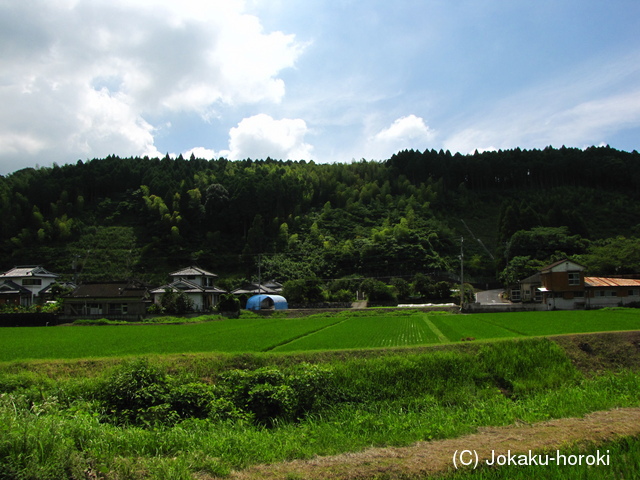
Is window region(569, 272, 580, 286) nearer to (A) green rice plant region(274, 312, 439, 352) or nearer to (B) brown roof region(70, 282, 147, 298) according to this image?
(A) green rice plant region(274, 312, 439, 352)

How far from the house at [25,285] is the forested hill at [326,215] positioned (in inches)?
313

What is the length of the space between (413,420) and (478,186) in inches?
4390

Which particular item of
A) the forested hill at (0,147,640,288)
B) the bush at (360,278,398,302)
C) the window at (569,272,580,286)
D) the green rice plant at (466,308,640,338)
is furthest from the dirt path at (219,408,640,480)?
the forested hill at (0,147,640,288)

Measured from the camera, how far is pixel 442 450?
245 inches

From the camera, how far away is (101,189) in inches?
3875

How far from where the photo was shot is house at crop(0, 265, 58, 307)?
2258 inches

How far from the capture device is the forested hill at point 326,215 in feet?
238

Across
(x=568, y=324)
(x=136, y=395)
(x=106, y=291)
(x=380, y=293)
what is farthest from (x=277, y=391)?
(x=106, y=291)

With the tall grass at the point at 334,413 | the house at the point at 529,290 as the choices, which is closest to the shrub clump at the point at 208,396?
the tall grass at the point at 334,413

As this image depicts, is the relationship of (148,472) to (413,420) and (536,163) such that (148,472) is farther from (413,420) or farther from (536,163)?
(536,163)

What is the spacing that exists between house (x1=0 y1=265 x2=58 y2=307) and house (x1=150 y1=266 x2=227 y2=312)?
62.8 feet

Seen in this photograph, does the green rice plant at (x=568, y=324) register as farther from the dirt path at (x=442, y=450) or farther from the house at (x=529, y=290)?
the house at (x=529, y=290)

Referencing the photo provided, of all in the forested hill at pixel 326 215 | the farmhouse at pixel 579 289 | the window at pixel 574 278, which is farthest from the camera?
the forested hill at pixel 326 215

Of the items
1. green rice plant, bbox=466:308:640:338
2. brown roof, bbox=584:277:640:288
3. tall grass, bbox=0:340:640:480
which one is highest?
brown roof, bbox=584:277:640:288
